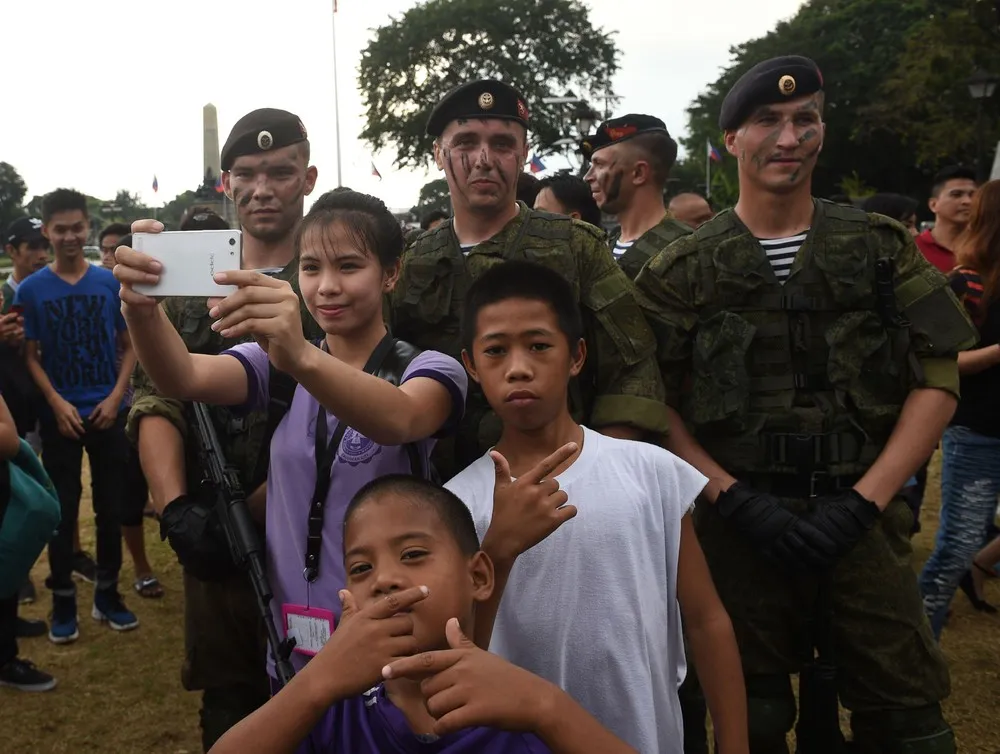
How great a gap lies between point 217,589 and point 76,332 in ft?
10.1

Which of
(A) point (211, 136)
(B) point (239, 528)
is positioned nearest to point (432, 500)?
(B) point (239, 528)

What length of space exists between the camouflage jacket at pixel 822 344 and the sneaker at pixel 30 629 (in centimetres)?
417

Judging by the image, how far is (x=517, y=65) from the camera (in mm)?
37938

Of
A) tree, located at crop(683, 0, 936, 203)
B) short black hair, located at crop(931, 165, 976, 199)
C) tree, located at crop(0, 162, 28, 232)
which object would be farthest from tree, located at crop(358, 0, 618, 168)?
short black hair, located at crop(931, 165, 976, 199)

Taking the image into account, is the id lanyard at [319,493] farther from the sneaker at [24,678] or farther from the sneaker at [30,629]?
→ the sneaker at [30,629]

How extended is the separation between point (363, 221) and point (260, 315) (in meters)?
0.58

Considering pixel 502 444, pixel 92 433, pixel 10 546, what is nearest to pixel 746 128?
pixel 502 444

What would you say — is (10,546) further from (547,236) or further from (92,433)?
(547,236)

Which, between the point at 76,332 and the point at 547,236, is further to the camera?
the point at 76,332

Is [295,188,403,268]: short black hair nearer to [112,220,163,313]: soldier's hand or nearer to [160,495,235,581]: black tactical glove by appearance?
[112,220,163,313]: soldier's hand

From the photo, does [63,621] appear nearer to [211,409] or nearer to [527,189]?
[211,409]

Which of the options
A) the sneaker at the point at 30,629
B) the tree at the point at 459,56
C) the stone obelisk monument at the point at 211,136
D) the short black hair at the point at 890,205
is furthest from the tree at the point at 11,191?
the short black hair at the point at 890,205

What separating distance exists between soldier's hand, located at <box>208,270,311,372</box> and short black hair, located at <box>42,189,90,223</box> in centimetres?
406

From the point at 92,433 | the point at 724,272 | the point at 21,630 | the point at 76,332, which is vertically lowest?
the point at 21,630
